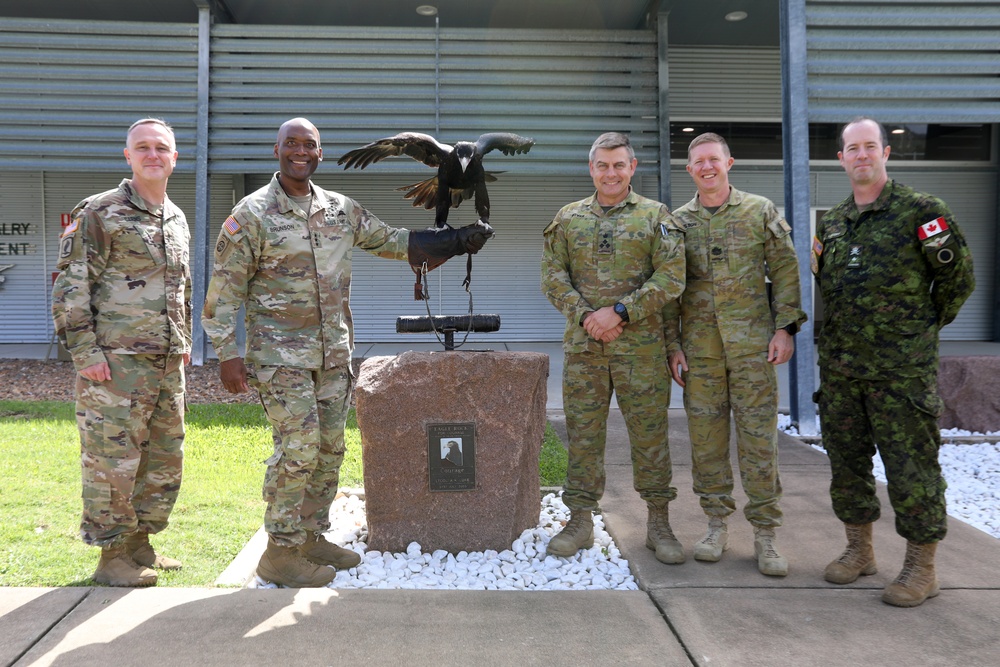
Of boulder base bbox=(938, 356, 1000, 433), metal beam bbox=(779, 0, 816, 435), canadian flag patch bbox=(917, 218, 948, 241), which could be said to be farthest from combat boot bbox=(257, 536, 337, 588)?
boulder base bbox=(938, 356, 1000, 433)

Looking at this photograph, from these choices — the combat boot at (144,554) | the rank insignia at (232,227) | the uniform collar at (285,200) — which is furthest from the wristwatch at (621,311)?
the combat boot at (144,554)

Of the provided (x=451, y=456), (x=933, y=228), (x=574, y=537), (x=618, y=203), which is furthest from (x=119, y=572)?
(x=933, y=228)

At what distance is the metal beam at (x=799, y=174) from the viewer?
19.3ft

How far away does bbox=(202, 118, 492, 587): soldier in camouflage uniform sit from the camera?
2918mm

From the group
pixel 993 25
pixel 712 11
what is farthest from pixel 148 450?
pixel 712 11

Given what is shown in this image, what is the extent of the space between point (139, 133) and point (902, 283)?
3.24 meters

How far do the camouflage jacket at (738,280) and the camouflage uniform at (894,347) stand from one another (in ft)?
0.70

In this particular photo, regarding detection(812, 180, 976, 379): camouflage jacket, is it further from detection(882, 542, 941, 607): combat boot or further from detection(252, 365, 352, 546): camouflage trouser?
detection(252, 365, 352, 546): camouflage trouser

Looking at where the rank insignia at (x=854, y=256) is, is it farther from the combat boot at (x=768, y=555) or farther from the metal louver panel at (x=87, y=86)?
the metal louver panel at (x=87, y=86)

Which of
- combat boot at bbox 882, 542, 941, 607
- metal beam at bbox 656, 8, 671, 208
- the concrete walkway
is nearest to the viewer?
the concrete walkway

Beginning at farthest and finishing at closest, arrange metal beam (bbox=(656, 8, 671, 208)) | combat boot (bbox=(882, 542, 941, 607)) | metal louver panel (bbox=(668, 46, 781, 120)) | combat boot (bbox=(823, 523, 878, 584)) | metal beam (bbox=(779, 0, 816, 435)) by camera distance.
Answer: metal louver panel (bbox=(668, 46, 781, 120)) → metal beam (bbox=(656, 8, 671, 208)) → metal beam (bbox=(779, 0, 816, 435)) → combat boot (bbox=(823, 523, 878, 584)) → combat boot (bbox=(882, 542, 941, 607))

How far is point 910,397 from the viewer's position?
2850mm

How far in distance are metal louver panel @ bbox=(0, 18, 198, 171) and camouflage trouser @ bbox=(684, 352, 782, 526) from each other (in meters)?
7.35

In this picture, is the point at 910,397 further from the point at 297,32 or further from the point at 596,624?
the point at 297,32
